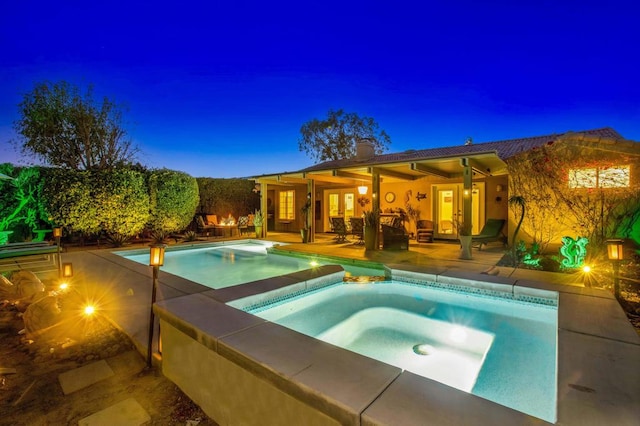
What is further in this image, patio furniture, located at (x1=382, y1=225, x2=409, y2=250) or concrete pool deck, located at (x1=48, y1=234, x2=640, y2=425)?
patio furniture, located at (x1=382, y1=225, x2=409, y2=250)

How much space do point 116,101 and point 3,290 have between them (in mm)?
11745

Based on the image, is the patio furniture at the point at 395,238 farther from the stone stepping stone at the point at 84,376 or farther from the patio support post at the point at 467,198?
the stone stepping stone at the point at 84,376

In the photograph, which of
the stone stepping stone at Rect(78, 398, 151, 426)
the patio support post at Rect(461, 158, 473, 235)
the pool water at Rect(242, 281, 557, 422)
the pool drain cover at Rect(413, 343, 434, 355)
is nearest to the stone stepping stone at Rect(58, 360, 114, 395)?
the stone stepping stone at Rect(78, 398, 151, 426)

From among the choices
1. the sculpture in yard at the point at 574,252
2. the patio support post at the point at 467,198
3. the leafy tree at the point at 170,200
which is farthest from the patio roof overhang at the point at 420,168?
the leafy tree at the point at 170,200

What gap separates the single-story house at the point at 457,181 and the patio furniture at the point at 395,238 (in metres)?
0.81

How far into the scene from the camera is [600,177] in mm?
7719

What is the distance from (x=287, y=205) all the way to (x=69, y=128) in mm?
10001

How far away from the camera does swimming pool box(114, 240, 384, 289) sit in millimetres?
6773

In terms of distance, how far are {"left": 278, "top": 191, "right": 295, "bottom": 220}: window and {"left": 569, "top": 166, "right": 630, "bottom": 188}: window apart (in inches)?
438

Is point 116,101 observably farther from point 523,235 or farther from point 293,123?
point 523,235

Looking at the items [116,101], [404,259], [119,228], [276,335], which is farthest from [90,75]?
[276,335]

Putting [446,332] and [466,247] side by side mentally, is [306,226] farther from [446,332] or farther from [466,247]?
[446,332]

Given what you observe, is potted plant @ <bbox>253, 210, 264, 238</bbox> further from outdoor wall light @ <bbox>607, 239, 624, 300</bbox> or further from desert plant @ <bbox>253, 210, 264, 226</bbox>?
outdoor wall light @ <bbox>607, 239, 624, 300</bbox>

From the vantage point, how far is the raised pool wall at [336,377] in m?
1.57
